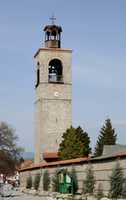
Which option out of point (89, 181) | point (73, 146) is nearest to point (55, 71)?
point (73, 146)

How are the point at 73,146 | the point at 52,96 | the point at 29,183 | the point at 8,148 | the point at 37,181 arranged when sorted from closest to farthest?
1. the point at 37,181
2. the point at 29,183
3. the point at 73,146
4. the point at 52,96
5. the point at 8,148

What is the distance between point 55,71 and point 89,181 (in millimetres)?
44978

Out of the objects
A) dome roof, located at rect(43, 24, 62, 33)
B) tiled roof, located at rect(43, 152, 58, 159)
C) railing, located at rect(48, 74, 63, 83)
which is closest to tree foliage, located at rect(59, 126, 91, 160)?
tiled roof, located at rect(43, 152, 58, 159)

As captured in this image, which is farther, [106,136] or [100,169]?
[106,136]

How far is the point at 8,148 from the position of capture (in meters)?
86.6

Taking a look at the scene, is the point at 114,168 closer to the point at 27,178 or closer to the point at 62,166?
the point at 62,166

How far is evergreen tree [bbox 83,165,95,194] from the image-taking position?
31219mm

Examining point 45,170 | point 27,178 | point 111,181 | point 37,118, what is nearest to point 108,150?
point 27,178

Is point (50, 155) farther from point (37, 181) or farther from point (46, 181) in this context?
point (46, 181)

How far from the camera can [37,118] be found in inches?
2921

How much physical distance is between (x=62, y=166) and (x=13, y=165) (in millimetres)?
49312

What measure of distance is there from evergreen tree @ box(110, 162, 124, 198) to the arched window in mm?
46372

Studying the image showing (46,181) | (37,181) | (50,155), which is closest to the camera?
(46,181)

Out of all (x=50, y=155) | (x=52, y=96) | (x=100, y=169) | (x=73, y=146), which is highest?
(x=52, y=96)
